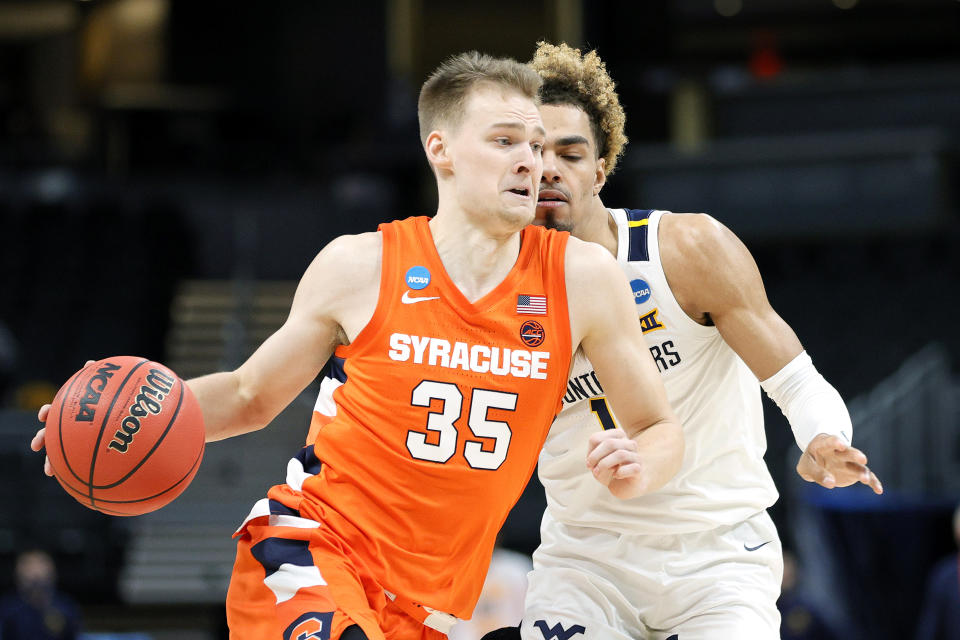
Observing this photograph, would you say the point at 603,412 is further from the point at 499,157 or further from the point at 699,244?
the point at 499,157

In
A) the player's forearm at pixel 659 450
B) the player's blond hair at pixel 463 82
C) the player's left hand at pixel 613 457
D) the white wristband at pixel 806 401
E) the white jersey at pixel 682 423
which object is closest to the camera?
the player's left hand at pixel 613 457

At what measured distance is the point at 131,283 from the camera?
14.6 m

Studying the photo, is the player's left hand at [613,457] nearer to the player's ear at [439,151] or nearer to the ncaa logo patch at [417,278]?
the ncaa logo patch at [417,278]

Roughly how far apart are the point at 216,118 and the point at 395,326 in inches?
644

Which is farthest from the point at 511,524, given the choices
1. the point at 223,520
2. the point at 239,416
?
the point at 239,416

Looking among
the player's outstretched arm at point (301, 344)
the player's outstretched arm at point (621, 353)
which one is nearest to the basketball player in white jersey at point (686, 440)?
the player's outstretched arm at point (621, 353)

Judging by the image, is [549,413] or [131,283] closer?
[549,413]

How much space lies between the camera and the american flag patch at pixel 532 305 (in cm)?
334

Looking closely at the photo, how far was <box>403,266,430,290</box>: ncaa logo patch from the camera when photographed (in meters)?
3.33

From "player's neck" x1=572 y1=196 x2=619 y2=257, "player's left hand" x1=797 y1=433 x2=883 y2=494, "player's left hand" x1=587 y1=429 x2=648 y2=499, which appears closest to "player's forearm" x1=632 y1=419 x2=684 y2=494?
"player's left hand" x1=587 y1=429 x2=648 y2=499

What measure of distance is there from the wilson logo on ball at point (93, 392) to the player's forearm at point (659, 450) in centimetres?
140

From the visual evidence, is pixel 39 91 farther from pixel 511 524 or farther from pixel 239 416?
pixel 239 416

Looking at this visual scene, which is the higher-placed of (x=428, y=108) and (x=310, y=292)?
(x=428, y=108)

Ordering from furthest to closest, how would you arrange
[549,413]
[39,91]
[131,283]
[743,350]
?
1. [39,91]
2. [131,283]
3. [743,350]
4. [549,413]
